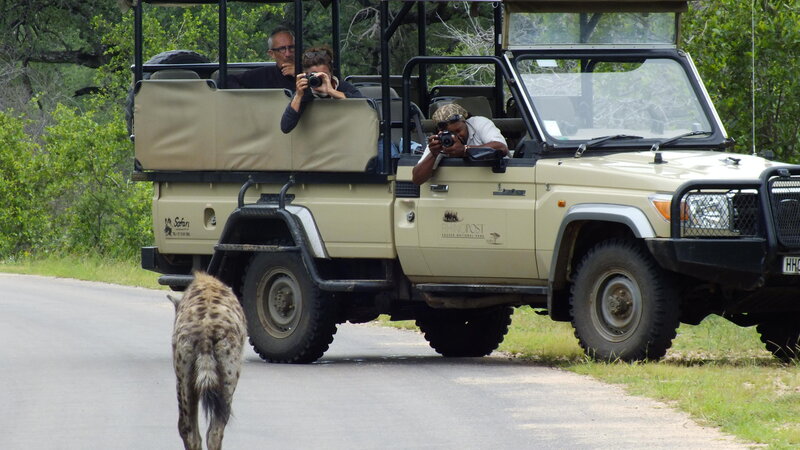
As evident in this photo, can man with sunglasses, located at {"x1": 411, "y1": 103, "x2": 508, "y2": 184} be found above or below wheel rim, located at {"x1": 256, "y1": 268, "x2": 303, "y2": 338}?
above

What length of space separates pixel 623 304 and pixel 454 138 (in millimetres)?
1696

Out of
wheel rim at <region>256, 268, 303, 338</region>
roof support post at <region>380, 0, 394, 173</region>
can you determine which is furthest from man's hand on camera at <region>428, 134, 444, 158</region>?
wheel rim at <region>256, 268, 303, 338</region>

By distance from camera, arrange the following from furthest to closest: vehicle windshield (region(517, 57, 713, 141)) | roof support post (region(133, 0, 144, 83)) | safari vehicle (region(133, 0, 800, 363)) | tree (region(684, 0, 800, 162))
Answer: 1. tree (region(684, 0, 800, 162))
2. roof support post (region(133, 0, 144, 83))
3. vehicle windshield (region(517, 57, 713, 141))
4. safari vehicle (region(133, 0, 800, 363))

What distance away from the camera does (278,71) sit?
13922 mm

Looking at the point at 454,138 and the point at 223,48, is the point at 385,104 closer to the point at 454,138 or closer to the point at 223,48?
the point at 454,138

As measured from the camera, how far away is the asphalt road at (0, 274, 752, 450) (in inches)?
Result: 357

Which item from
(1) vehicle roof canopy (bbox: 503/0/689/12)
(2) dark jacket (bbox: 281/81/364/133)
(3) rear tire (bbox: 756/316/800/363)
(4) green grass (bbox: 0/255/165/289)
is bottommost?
(4) green grass (bbox: 0/255/165/289)

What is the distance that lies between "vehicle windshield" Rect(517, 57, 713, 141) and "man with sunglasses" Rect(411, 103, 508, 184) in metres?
0.40

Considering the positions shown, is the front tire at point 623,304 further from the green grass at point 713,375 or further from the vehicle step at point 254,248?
the vehicle step at point 254,248

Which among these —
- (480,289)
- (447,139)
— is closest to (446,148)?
(447,139)

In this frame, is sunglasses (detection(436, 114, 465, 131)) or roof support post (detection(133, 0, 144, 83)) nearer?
sunglasses (detection(436, 114, 465, 131))

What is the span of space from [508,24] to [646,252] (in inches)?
89.3

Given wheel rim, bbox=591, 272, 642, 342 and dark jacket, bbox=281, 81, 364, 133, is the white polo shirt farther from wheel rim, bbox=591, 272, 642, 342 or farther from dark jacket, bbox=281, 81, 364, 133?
wheel rim, bbox=591, 272, 642, 342

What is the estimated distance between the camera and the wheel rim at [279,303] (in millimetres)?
13289
